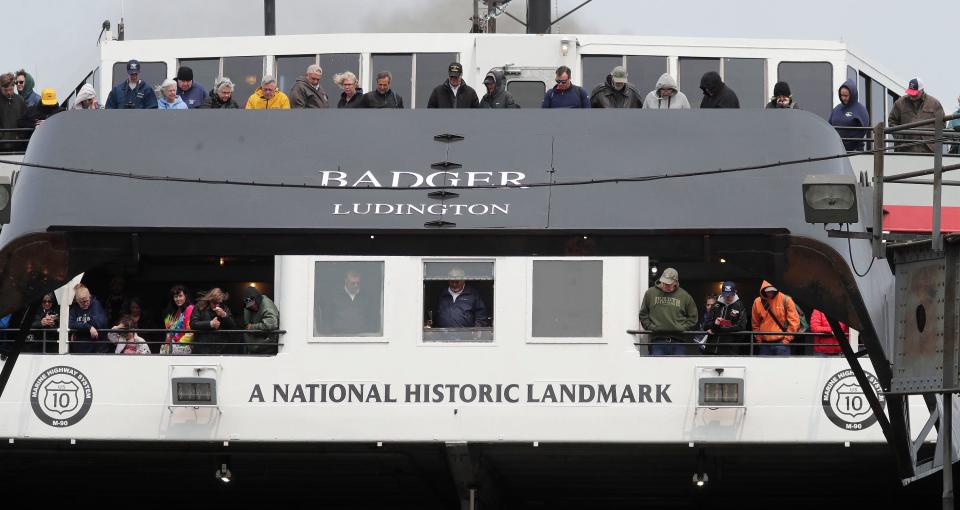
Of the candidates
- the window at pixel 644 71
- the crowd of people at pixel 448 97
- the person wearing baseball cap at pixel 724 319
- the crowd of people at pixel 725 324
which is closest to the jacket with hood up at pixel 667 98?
the crowd of people at pixel 448 97

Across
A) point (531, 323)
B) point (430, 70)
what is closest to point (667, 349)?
point (531, 323)

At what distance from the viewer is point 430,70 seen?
20.8 m

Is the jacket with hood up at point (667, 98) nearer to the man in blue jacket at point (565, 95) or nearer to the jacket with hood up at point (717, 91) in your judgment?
the man in blue jacket at point (565, 95)

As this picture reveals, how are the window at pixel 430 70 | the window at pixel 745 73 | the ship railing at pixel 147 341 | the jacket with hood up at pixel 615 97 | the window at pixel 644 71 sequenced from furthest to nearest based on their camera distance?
the window at pixel 745 73, the window at pixel 644 71, the window at pixel 430 70, the ship railing at pixel 147 341, the jacket with hood up at pixel 615 97

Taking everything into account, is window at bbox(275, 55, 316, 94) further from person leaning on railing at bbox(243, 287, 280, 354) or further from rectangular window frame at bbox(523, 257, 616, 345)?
rectangular window frame at bbox(523, 257, 616, 345)

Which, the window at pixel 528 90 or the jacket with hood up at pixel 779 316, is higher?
the window at pixel 528 90

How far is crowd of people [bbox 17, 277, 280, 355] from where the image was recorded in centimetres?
1909

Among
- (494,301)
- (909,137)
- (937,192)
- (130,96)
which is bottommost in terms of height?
(494,301)

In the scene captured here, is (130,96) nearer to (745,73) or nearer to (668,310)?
(668,310)

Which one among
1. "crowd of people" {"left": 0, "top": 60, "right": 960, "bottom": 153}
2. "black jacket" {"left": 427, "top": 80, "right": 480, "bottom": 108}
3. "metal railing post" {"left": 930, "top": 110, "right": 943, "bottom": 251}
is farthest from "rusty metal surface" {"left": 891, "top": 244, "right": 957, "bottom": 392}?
"black jacket" {"left": 427, "top": 80, "right": 480, "bottom": 108}

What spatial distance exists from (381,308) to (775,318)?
4.35 metres

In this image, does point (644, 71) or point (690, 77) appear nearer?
point (644, 71)

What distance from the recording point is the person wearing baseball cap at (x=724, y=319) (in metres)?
18.9

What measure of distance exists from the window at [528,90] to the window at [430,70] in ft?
2.61
